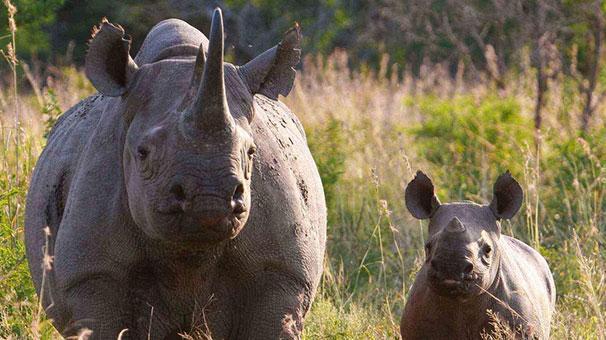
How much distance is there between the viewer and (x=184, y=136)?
4621mm

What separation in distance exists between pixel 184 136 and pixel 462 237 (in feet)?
5.31

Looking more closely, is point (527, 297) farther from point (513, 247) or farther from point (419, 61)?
point (419, 61)

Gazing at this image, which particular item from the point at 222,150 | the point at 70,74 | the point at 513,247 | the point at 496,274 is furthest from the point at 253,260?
the point at 70,74

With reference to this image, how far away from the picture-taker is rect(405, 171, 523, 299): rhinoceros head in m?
5.76

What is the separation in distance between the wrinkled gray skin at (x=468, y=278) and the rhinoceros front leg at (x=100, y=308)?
52.8 inches

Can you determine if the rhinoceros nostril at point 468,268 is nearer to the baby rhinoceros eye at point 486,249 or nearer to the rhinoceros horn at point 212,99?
the baby rhinoceros eye at point 486,249

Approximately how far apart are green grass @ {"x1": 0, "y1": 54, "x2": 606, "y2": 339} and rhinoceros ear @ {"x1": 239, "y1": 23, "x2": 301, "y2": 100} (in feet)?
5.19

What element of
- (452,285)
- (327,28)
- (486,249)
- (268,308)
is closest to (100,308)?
(268,308)

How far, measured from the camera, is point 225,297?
5.29 meters

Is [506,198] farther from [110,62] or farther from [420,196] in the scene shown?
[110,62]

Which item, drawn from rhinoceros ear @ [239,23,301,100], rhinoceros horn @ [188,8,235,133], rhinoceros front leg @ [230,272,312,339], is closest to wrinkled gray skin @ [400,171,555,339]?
rhinoceros front leg @ [230,272,312,339]

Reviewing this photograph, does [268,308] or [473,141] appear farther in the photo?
[473,141]

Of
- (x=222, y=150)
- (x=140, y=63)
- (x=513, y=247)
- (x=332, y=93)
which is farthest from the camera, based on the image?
(x=332, y=93)

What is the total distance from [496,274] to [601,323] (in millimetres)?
525
